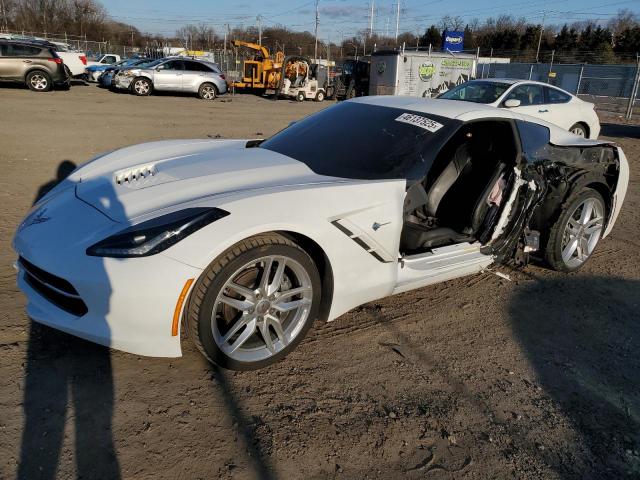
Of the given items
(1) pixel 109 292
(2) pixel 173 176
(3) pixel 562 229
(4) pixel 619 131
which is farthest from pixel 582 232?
(4) pixel 619 131

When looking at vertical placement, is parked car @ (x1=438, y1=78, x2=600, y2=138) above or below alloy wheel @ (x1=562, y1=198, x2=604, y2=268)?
above

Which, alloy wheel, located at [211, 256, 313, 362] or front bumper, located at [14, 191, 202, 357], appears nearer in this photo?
front bumper, located at [14, 191, 202, 357]

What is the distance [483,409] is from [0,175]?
21.4 ft

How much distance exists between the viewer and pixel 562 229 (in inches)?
165

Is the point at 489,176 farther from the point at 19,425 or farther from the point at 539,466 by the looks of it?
the point at 19,425

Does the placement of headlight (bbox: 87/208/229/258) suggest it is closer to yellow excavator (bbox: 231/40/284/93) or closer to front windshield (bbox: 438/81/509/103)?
front windshield (bbox: 438/81/509/103)

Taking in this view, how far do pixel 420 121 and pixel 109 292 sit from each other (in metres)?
2.39

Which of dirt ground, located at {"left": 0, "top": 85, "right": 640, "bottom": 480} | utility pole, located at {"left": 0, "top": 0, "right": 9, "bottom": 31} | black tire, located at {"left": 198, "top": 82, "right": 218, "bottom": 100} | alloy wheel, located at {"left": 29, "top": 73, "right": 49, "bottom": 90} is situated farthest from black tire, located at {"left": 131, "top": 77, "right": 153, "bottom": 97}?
utility pole, located at {"left": 0, "top": 0, "right": 9, "bottom": 31}

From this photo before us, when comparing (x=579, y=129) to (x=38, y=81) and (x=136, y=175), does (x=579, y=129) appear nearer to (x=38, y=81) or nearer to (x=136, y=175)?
(x=136, y=175)

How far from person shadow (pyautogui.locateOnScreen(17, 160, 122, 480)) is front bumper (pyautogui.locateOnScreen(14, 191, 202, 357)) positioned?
0.02 meters

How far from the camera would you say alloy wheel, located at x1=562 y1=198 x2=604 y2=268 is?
4340 millimetres

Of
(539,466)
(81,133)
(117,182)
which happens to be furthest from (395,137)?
(81,133)

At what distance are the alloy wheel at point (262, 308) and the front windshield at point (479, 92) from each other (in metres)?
8.16

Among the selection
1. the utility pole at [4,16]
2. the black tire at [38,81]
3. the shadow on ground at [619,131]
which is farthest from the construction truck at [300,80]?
the utility pole at [4,16]
